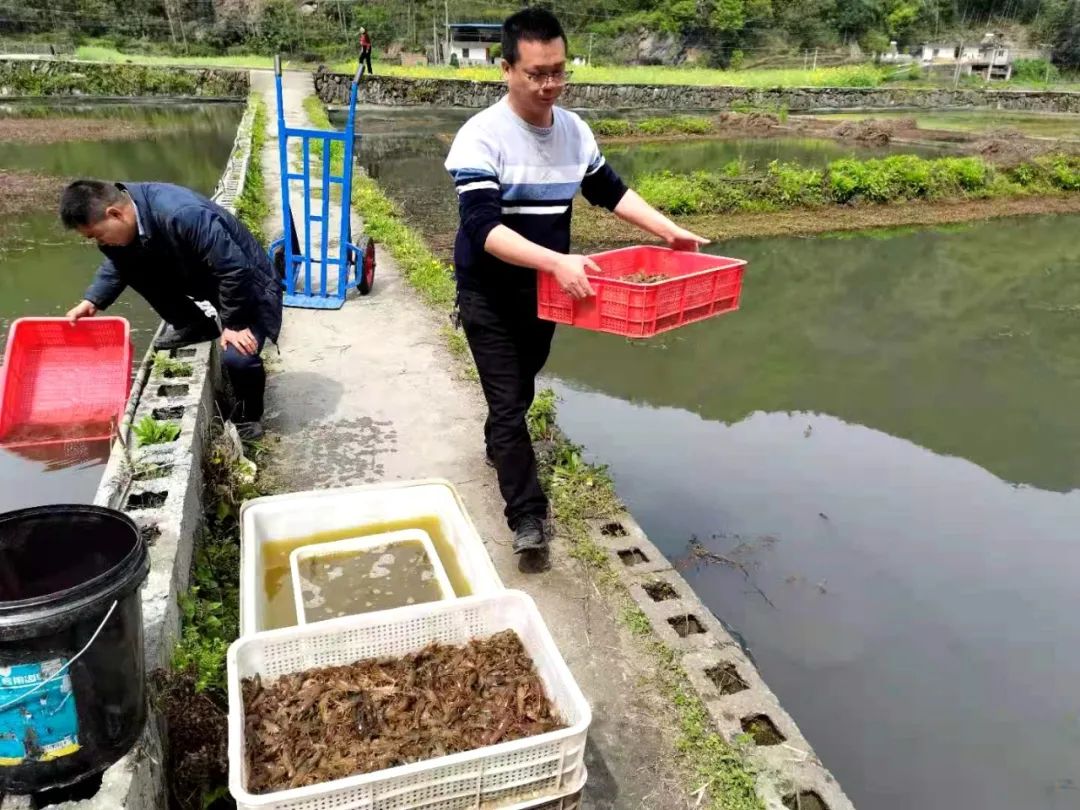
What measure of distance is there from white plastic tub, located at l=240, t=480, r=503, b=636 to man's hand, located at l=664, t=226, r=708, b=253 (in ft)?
4.40

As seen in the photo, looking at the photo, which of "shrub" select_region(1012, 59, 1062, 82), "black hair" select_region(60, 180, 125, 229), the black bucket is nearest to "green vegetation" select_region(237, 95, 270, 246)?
"black hair" select_region(60, 180, 125, 229)

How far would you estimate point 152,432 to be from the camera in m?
3.06

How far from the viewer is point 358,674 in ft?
6.79

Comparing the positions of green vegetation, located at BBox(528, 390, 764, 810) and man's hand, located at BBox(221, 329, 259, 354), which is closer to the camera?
green vegetation, located at BBox(528, 390, 764, 810)

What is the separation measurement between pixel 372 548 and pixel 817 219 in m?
10.1

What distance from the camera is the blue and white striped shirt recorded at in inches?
106

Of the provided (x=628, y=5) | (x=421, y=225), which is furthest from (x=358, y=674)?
(x=628, y=5)

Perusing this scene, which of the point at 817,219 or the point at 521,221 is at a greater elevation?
the point at 521,221

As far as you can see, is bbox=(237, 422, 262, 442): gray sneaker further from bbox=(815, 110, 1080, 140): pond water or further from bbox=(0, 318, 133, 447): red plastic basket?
bbox=(815, 110, 1080, 140): pond water

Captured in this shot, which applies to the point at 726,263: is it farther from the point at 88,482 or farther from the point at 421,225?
the point at 421,225

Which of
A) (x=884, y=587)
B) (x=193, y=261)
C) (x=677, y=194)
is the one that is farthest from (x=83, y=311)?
(x=677, y=194)

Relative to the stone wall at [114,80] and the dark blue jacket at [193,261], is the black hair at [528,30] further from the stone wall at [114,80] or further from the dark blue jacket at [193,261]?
the stone wall at [114,80]

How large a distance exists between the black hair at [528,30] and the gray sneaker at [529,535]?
1657 millimetres

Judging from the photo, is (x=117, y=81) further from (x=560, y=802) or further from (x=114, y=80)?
(x=560, y=802)
